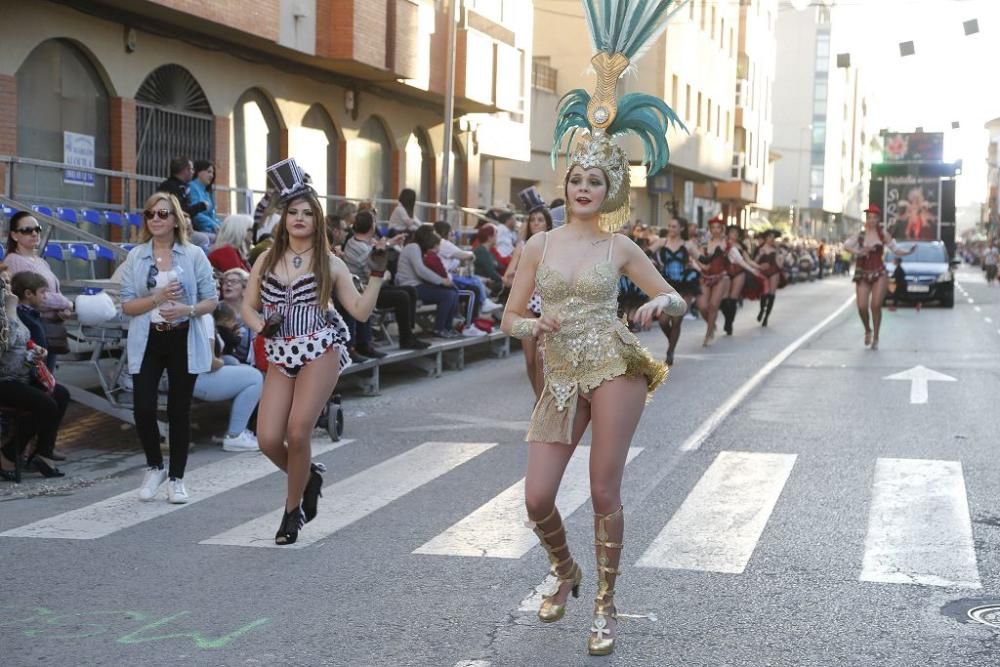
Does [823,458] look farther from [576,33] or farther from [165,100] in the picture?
[576,33]

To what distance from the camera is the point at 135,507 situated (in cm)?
830

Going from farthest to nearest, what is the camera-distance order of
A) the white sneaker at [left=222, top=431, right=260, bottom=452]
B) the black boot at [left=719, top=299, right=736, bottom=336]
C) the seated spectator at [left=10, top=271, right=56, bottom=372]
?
the black boot at [left=719, top=299, right=736, bottom=336], the white sneaker at [left=222, top=431, right=260, bottom=452], the seated spectator at [left=10, top=271, right=56, bottom=372]

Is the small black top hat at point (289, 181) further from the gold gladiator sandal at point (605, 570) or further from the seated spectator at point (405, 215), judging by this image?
the seated spectator at point (405, 215)

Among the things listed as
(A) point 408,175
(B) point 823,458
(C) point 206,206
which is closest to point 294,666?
(B) point 823,458

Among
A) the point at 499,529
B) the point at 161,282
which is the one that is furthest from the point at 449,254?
the point at 499,529

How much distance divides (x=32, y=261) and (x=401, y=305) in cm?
552

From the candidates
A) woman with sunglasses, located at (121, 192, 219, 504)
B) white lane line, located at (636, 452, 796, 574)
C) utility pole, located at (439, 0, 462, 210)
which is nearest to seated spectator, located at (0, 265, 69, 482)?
woman with sunglasses, located at (121, 192, 219, 504)

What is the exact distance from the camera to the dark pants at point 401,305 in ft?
50.5

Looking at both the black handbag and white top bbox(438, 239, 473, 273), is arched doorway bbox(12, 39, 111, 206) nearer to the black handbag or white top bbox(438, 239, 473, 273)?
white top bbox(438, 239, 473, 273)

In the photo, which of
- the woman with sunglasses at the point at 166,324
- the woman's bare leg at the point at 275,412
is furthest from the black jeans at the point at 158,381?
the woman's bare leg at the point at 275,412

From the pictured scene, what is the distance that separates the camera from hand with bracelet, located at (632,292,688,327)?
5449mm

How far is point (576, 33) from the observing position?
4088cm

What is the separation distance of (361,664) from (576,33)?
122 feet

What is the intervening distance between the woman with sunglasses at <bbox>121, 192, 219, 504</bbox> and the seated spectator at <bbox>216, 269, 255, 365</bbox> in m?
2.41
